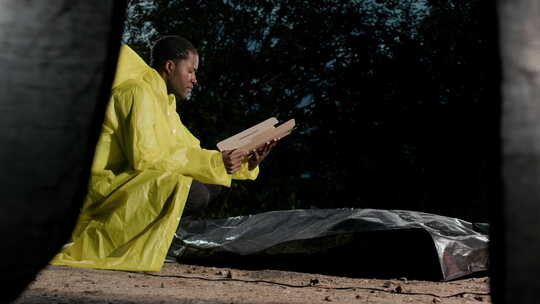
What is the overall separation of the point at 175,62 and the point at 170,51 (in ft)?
0.18

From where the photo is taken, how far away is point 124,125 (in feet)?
8.35

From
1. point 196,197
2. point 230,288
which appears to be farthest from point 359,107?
point 230,288

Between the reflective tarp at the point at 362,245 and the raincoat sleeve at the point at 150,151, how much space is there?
535mm

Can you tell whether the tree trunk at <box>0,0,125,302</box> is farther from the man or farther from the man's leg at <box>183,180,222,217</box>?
the man's leg at <box>183,180,222,217</box>

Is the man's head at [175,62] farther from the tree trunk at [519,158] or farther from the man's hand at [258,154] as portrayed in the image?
the tree trunk at [519,158]

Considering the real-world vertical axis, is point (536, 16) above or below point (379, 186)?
above

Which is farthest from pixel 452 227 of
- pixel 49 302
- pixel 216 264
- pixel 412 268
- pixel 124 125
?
pixel 49 302

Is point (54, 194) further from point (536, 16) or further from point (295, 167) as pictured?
point (295, 167)

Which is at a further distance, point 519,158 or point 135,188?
point 135,188

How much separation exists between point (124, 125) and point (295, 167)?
9.02 feet

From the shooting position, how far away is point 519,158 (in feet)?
2.08

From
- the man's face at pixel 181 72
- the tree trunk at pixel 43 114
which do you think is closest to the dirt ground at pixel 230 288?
the man's face at pixel 181 72

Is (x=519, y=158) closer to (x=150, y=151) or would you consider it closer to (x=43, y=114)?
(x=43, y=114)

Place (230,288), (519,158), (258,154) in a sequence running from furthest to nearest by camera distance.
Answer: (258,154)
(230,288)
(519,158)
